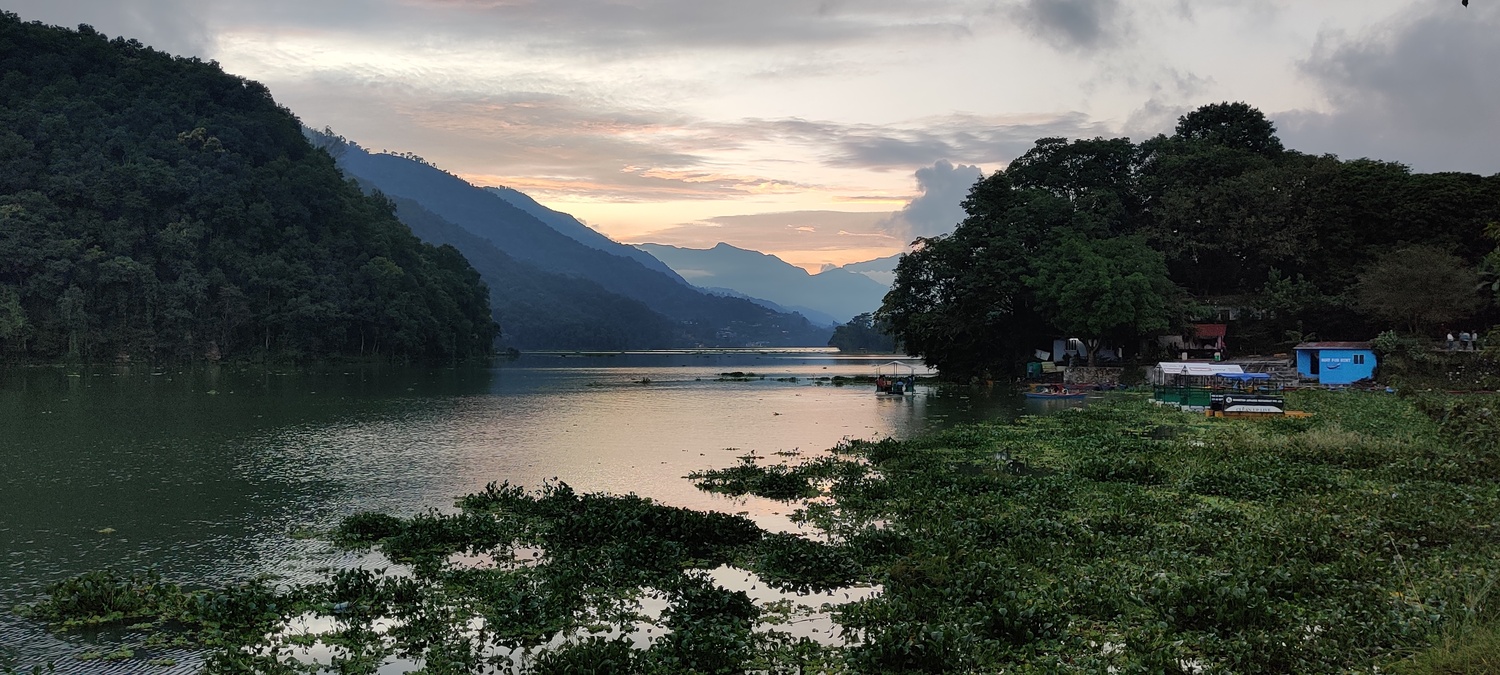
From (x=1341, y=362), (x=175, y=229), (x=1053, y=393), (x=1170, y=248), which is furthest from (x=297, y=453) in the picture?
(x=175, y=229)

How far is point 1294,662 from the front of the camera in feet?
37.1

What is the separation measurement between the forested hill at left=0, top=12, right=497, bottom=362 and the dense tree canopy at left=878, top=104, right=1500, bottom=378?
87100 millimetres

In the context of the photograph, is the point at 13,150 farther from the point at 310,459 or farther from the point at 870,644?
the point at 870,644

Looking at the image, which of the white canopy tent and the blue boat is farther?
the blue boat

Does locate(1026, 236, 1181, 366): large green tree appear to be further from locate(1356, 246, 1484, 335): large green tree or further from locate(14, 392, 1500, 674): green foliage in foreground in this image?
locate(14, 392, 1500, 674): green foliage in foreground

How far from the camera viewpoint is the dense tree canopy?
75.1m

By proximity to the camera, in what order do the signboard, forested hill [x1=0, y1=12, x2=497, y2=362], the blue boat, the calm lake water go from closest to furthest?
the calm lake water
the signboard
the blue boat
forested hill [x1=0, y1=12, x2=497, y2=362]

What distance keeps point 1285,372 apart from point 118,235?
13200cm

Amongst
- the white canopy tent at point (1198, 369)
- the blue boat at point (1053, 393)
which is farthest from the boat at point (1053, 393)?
the white canopy tent at point (1198, 369)

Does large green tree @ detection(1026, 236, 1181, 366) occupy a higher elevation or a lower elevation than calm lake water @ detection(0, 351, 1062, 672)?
higher

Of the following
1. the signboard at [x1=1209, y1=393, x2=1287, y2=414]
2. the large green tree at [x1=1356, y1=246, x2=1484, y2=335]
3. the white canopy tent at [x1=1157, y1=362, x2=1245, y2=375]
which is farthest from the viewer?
the large green tree at [x1=1356, y1=246, x2=1484, y2=335]

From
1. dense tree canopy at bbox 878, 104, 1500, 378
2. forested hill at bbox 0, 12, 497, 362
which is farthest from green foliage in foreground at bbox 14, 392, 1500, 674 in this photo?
forested hill at bbox 0, 12, 497, 362

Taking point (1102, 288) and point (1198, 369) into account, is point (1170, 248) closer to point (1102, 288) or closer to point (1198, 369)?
point (1102, 288)

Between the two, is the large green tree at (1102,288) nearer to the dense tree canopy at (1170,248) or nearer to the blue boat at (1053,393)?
the dense tree canopy at (1170,248)
